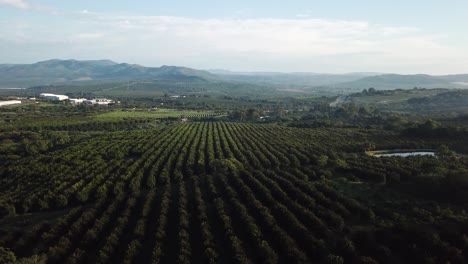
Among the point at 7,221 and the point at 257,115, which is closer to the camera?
the point at 7,221

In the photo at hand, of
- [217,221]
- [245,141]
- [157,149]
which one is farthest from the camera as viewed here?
[245,141]

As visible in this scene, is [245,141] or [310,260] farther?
[245,141]

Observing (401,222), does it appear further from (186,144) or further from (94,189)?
(186,144)

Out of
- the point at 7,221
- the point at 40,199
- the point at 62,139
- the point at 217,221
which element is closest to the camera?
the point at 217,221

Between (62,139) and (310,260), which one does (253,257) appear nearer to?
(310,260)

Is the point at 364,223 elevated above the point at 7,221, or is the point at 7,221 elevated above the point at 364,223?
the point at 364,223

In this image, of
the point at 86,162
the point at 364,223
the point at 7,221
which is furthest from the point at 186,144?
the point at 364,223

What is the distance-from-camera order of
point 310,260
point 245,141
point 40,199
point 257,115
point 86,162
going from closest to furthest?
point 310,260 → point 40,199 → point 86,162 → point 245,141 → point 257,115

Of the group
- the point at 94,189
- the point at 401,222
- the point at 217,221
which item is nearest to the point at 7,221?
the point at 94,189

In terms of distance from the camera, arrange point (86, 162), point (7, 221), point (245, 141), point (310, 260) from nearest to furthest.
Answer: point (310, 260)
point (7, 221)
point (86, 162)
point (245, 141)
